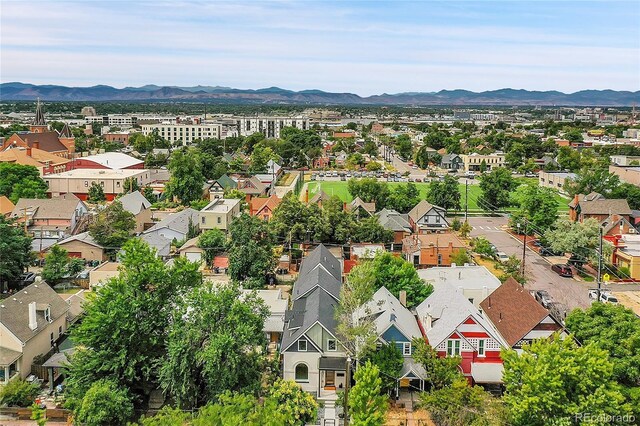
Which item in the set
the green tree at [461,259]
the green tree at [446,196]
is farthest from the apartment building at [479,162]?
the green tree at [461,259]

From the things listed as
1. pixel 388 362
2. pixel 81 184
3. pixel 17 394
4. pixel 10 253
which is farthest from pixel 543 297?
pixel 81 184

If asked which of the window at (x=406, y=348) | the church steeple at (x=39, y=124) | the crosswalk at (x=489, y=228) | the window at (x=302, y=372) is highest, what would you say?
the church steeple at (x=39, y=124)

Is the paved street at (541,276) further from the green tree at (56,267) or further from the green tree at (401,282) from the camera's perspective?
the green tree at (56,267)

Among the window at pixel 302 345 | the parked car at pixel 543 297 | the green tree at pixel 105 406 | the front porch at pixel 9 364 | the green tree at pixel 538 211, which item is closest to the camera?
the green tree at pixel 105 406

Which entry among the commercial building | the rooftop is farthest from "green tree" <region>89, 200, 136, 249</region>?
the rooftop

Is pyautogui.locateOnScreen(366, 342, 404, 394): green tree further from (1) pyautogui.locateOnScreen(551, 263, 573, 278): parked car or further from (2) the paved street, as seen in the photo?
(1) pyautogui.locateOnScreen(551, 263, 573, 278): parked car

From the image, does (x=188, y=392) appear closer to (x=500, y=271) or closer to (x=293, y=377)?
(x=293, y=377)
